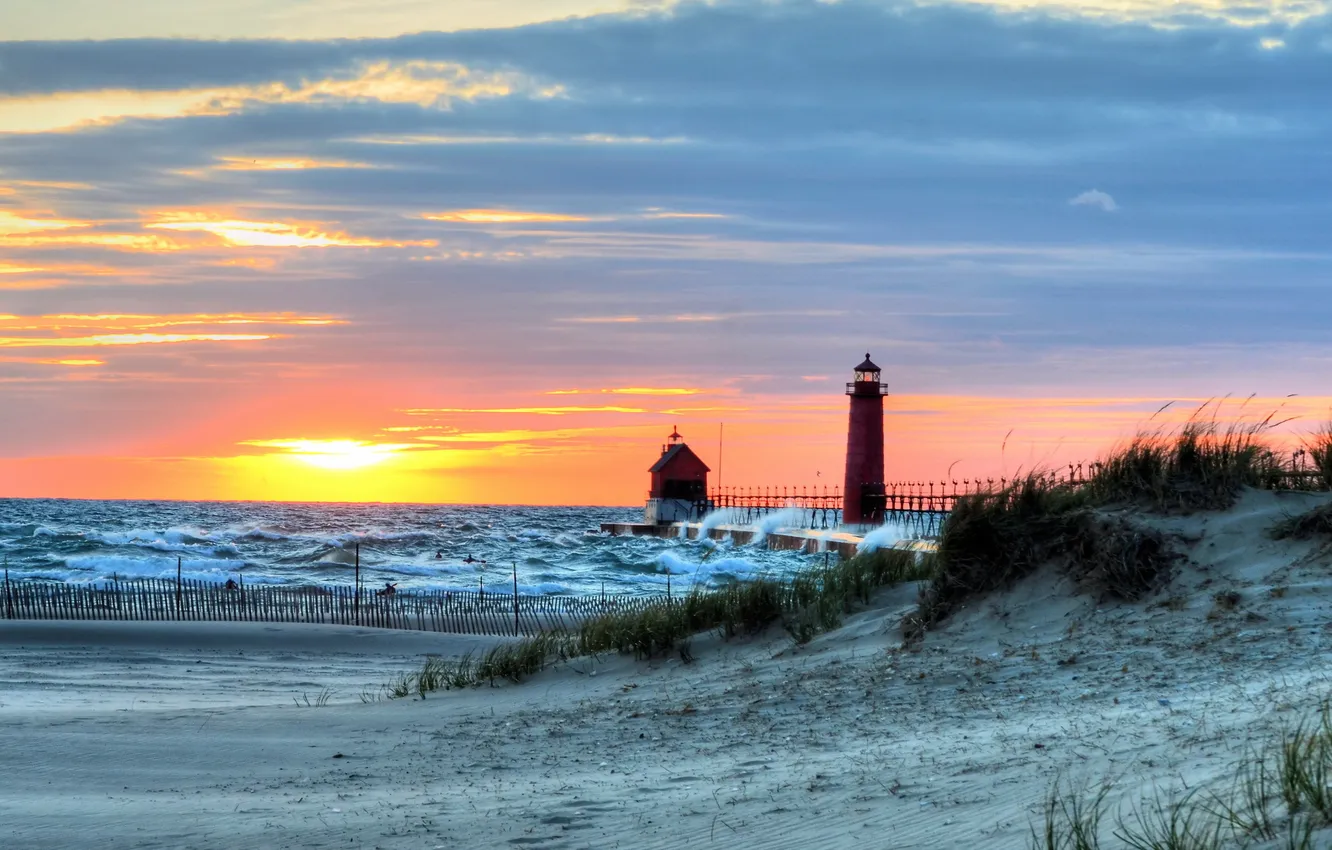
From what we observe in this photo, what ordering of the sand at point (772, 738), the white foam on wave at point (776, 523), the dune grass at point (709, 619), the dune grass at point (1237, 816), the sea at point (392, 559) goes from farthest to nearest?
the white foam on wave at point (776, 523) < the sea at point (392, 559) < the dune grass at point (709, 619) < the sand at point (772, 738) < the dune grass at point (1237, 816)

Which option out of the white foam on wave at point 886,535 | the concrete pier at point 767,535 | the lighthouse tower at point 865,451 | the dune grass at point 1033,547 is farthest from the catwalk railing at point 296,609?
the lighthouse tower at point 865,451

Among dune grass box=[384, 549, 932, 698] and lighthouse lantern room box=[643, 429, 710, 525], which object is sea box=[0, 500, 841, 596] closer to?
lighthouse lantern room box=[643, 429, 710, 525]

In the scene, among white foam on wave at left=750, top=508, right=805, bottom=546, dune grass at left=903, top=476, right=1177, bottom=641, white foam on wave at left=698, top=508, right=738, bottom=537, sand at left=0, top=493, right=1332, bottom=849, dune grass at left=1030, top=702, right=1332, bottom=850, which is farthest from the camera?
white foam on wave at left=698, top=508, right=738, bottom=537

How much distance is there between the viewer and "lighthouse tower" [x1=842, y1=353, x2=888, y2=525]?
41.6 metres

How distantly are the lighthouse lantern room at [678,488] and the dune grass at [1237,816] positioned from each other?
66765 mm

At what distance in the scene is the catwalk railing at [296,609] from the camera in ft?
76.5

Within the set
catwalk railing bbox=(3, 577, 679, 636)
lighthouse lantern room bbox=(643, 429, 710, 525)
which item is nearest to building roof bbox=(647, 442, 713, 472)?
lighthouse lantern room bbox=(643, 429, 710, 525)

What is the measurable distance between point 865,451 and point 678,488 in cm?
3042

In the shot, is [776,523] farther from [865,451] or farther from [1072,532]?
[1072,532]

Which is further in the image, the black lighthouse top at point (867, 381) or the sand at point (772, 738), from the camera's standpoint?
the black lighthouse top at point (867, 381)

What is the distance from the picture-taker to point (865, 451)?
4250 centimetres

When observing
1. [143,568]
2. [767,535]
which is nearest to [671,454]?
[767,535]

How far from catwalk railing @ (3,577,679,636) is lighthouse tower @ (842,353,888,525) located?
18.6 m

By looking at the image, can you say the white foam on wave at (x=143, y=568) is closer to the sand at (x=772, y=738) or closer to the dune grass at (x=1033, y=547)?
the sand at (x=772, y=738)
